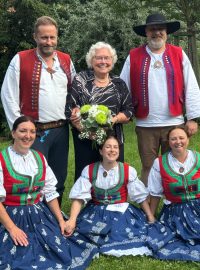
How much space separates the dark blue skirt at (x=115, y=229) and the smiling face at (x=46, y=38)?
1.58 meters

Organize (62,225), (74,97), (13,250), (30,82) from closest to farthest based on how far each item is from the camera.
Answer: (13,250), (62,225), (30,82), (74,97)

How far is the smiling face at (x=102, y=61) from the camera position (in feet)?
15.4

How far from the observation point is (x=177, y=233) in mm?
4500

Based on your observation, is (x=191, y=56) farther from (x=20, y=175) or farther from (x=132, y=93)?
(x=20, y=175)

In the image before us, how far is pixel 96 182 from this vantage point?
4.69 meters

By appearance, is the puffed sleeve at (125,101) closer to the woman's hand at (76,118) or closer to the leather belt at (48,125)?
the woman's hand at (76,118)

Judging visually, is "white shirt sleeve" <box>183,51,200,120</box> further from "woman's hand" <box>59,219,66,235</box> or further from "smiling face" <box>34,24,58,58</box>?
"woman's hand" <box>59,219,66,235</box>

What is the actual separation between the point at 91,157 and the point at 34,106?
782 millimetres

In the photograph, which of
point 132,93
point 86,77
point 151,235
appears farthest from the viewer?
point 132,93

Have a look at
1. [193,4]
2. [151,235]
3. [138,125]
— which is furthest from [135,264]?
[193,4]

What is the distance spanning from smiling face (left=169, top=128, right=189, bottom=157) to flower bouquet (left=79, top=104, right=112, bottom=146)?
60 cm

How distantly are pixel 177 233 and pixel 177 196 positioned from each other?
0.37m

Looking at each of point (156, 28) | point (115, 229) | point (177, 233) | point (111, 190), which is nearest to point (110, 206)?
point (111, 190)

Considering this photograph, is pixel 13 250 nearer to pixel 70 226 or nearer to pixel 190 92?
pixel 70 226
